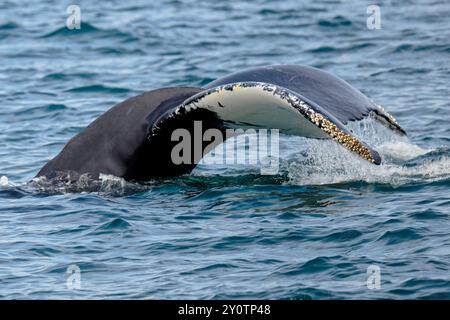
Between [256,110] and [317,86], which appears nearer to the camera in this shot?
[256,110]

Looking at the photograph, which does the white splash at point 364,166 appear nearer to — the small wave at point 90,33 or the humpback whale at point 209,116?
the humpback whale at point 209,116

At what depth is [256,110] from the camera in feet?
29.0

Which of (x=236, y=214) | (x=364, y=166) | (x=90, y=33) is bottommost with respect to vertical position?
(x=236, y=214)

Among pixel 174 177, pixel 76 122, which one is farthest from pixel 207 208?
pixel 76 122

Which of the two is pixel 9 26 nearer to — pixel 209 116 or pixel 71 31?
pixel 71 31

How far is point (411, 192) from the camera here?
33.8 ft

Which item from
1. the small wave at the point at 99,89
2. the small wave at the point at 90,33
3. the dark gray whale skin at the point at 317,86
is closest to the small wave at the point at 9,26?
the small wave at the point at 90,33

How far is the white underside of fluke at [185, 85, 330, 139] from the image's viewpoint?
28.5ft

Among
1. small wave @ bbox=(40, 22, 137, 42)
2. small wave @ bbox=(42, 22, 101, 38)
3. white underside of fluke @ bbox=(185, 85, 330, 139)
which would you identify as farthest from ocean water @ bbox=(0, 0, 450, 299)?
small wave @ bbox=(42, 22, 101, 38)

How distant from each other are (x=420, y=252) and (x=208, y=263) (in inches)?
67.5

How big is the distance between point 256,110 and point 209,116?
51 cm

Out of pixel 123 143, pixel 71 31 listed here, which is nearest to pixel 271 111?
pixel 123 143

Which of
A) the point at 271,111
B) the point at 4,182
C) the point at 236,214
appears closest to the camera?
the point at 271,111

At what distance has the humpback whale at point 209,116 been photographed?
8.70 meters
